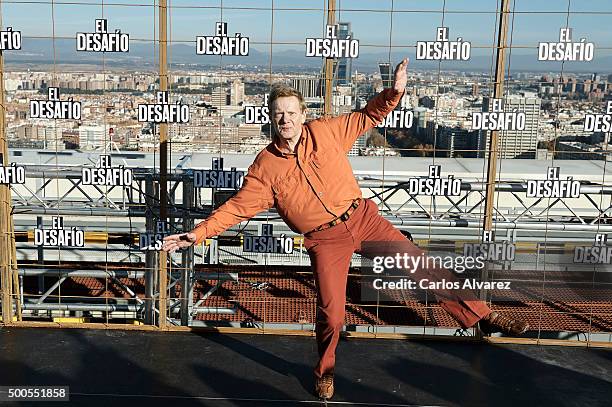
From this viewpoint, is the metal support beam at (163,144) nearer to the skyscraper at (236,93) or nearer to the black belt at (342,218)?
the skyscraper at (236,93)

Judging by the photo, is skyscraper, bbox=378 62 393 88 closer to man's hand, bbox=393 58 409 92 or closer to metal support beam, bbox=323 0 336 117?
metal support beam, bbox=323 0 336 117

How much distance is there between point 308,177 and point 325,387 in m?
1.02

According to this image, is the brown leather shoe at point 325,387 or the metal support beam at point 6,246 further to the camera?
the metal support beam at point 6,246

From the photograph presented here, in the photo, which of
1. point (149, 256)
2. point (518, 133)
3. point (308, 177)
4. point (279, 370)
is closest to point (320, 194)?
point (308, 177)

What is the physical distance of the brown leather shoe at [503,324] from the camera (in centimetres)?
342

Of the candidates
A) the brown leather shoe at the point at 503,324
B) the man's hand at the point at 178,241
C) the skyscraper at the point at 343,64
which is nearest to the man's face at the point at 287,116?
the man's hand at the point at 178,241

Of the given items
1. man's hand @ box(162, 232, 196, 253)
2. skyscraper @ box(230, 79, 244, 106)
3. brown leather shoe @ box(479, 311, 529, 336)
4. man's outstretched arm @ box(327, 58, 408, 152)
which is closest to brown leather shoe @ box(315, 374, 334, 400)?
brown leather shoe @ box(479, 311, 529, 336)

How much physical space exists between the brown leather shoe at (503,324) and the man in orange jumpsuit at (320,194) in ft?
2.48

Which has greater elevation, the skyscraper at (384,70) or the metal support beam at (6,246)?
the skyscraper at (384,70)

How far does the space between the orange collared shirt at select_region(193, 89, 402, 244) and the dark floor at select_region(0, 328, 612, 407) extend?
0.87 metres

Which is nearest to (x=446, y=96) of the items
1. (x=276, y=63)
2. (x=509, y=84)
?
(x=509, y=84)

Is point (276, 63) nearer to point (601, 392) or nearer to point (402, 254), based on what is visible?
point (402, 254)

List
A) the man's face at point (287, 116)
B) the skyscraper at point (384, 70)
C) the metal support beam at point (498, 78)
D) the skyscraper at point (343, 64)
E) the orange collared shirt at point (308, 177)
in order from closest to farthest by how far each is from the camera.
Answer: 1. the man's face at point (287, 116)
2. the orange collared shirt at point (308, 177)
3. the metal support beam at point (498, 78)
4. the skyscraper at point (343, 64)
5. the skyscraper at point (384, 70)

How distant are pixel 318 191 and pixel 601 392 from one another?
1769 millimetres
